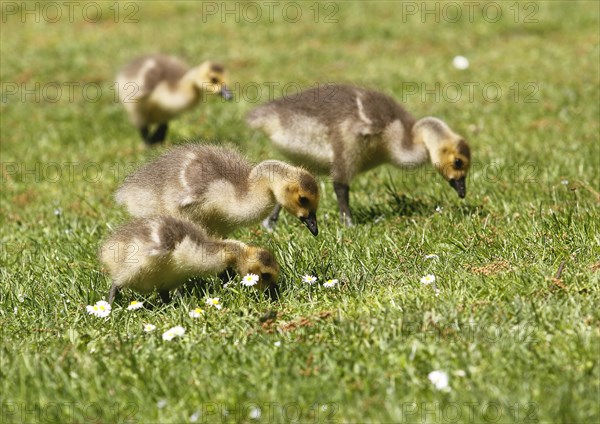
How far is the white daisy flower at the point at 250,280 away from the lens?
4996 millimetres

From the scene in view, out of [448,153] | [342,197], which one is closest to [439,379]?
[342,197]

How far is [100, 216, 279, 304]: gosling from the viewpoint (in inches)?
197

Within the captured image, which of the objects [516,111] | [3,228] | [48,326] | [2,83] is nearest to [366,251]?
[48,326]

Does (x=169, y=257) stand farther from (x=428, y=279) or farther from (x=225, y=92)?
(x=225, y=92)

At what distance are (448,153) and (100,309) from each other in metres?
3.26

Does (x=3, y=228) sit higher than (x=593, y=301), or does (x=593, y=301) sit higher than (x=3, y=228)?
(x=593, y=301)

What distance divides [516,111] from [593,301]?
6.54 metres

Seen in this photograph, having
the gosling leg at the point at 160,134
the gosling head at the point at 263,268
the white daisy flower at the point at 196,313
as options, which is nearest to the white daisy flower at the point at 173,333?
the white daisy flower at the point at 196,313

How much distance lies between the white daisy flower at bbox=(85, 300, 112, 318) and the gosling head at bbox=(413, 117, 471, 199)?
3128 millimetres

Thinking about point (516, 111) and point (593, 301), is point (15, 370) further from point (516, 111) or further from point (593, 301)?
point (516, 111)

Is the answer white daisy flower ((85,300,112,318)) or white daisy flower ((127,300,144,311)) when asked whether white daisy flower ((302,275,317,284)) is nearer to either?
white daisy flower ((127,300,144,311))

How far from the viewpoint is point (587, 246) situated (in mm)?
5211

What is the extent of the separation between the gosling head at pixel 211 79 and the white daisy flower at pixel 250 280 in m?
5.48

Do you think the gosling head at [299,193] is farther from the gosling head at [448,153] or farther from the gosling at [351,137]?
the gosling head at [448,153]
